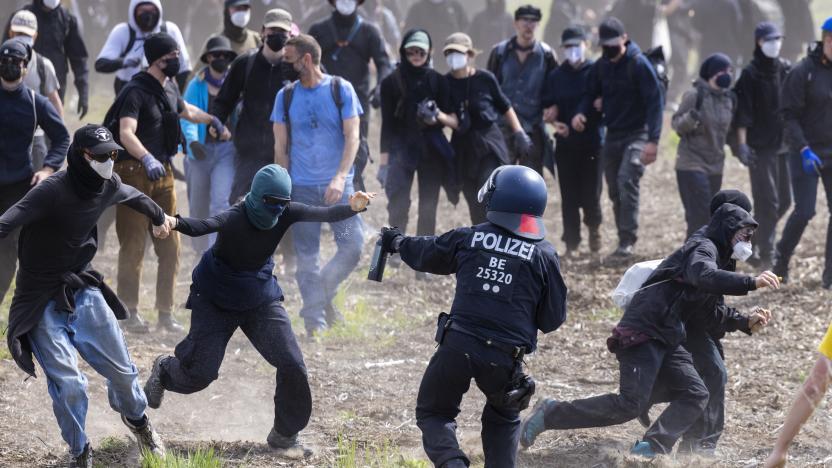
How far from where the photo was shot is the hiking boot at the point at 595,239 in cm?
1271

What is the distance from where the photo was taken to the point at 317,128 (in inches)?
380

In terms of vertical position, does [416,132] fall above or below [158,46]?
below

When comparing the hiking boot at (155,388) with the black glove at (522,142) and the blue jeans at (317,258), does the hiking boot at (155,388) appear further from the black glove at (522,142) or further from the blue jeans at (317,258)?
the black glove at (522,142)

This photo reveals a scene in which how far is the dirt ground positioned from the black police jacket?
4.23 ft

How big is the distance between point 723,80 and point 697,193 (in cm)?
105

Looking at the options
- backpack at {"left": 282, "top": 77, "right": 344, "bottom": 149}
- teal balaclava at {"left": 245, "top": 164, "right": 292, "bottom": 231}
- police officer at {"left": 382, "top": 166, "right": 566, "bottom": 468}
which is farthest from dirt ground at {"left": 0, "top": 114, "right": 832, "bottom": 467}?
backpack at {"left": 282, "top": 77, "right": 344, "bottom": 149}

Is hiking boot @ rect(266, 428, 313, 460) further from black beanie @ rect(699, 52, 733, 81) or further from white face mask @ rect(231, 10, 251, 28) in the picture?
black beanie @ rect(699, 52, 733, 81)

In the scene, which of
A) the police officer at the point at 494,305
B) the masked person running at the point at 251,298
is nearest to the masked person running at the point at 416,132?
the masked person running at the point at 251,298

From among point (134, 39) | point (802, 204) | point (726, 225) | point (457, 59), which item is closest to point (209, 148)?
point (134, 39)

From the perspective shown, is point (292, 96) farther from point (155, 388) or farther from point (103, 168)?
point (103, 168)

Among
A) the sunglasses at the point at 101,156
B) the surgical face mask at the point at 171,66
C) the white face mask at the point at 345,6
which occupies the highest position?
the white face mask at the point at 345,6

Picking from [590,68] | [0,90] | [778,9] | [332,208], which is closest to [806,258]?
[590,68]

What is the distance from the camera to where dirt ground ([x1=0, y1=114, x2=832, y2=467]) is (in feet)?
24.3

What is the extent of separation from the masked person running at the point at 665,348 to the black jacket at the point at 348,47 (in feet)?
17.5
